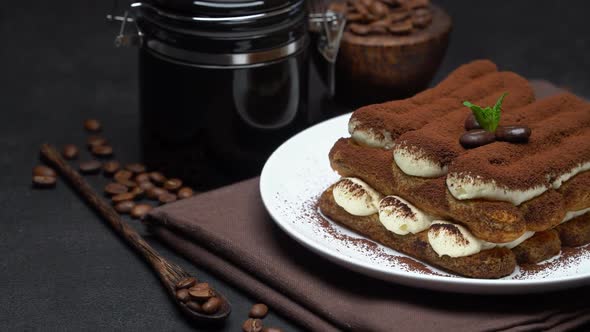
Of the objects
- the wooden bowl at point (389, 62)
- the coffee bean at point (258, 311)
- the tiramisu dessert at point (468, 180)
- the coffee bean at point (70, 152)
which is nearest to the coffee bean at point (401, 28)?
the wooden bowl at point (389, 62)

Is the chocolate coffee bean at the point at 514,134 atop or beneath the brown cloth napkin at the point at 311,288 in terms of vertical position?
atop

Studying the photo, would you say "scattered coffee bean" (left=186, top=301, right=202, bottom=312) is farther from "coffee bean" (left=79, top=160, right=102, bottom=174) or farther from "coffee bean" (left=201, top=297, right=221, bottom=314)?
"coffee bean" (left=79, top=160, right=102, bottom=174)

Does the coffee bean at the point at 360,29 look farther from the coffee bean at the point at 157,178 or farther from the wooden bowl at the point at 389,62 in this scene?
the coffee bean at the point at 157,178

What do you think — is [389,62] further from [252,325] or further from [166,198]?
[252,325]

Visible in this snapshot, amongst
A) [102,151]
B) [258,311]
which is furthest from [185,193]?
[258,311]

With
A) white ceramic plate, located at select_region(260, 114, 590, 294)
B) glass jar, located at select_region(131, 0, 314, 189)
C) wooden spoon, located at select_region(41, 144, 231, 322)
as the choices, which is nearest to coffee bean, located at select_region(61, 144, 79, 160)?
wooden spoon, located at select_region(41, 144, 231, 322)

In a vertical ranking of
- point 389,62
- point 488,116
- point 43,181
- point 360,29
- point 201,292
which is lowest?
point 43,181
